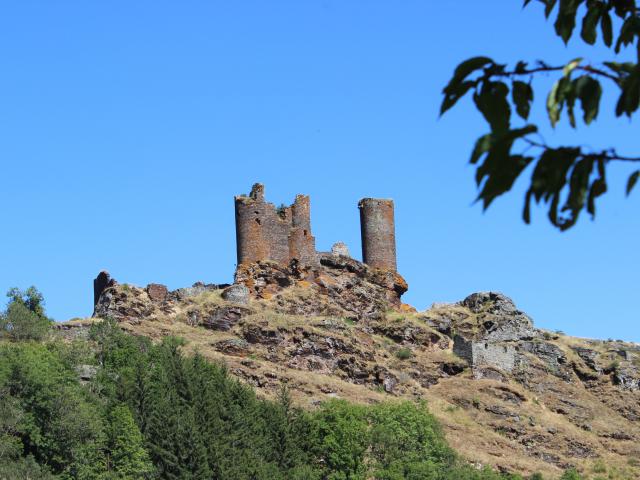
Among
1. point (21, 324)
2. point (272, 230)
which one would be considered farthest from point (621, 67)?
point (272, 230)

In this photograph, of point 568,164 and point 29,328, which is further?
point 29,328

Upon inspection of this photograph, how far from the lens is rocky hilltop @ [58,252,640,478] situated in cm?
5975

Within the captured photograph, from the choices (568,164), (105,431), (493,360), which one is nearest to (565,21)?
(568,164)

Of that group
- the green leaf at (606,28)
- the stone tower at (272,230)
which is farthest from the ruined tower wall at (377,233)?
the green leaf at (606,28)

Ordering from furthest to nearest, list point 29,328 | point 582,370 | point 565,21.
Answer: point 582,370 → point 29,328 → point 565,21

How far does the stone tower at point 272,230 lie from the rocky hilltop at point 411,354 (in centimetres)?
78

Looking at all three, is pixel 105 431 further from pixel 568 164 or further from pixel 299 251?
pixel 568 164

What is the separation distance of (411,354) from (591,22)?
192ft

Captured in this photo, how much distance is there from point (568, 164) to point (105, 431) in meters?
45.7

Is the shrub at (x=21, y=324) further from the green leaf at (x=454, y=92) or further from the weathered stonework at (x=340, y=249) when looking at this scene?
the green leaf at (x=454, y=92)

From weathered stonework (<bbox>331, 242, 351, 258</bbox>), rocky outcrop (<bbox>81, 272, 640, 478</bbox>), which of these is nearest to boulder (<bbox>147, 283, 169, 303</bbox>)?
rocky outcrop (<bbox>81, 272, 640, 478</bbox>)

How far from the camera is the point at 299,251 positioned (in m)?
64.9

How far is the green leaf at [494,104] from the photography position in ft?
19.5

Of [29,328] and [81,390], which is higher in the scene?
[29,328]
